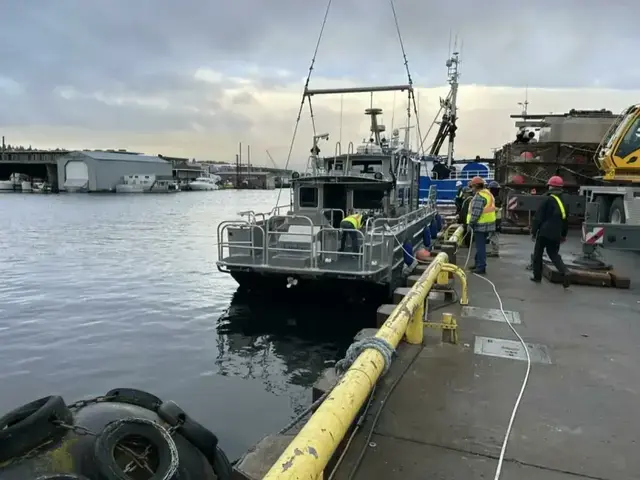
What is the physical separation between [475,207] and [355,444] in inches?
246


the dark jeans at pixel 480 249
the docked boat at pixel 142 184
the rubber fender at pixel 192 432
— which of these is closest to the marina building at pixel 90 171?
the docked boat at pixel 142 184

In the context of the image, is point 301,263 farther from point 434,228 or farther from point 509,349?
point 434,228

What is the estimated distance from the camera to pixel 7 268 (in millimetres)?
16797

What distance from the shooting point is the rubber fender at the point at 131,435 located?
2.29 metres

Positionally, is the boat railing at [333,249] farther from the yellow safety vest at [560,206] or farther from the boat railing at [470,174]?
the boat railing at [470,174]

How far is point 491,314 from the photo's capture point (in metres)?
6.09

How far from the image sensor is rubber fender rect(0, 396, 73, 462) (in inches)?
89.8

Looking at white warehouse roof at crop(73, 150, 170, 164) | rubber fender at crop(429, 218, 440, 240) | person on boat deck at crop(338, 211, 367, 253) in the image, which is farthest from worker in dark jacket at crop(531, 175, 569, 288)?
white warehouse roof at crop(73, 150, 170, 164)

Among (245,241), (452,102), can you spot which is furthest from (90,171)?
(245,241)

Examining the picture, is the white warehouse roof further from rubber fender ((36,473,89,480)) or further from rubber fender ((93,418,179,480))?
rubber fender ((36,473,89,480))

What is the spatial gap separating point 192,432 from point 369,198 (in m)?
10.7

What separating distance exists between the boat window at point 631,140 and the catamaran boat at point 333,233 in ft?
16.5

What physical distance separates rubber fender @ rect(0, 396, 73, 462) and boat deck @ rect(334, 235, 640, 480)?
152 cm

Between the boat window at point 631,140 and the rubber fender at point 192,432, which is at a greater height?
the boat window at point 631,140
